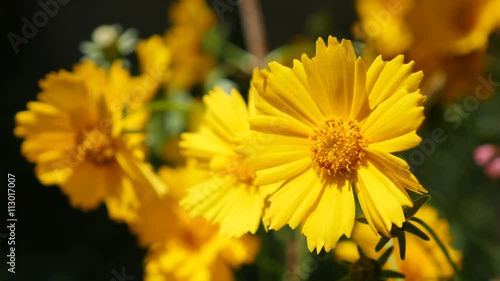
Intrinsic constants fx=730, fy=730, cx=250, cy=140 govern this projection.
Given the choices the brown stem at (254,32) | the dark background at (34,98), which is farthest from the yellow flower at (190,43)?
the dark background at (34,98)

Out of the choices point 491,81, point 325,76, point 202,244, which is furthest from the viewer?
point 491,81

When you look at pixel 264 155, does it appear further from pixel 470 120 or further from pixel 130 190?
pixel 470 120

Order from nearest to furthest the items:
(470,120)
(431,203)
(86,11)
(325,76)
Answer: (325,76) < (431,203) < (470,120) < (86,11)

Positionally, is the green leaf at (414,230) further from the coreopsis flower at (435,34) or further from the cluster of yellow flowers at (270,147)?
the coreopsis flower at (435,34)

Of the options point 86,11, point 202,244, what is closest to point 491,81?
point 202,244

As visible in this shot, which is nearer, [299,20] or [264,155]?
[264,155]

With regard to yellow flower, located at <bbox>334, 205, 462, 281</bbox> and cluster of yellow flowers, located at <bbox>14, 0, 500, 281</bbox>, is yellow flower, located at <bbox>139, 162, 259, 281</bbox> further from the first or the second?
yellow flower, located at <bbox>334, 205, 462, 281</bbox>
